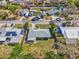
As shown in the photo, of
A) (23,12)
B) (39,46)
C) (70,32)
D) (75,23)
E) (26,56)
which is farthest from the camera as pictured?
(23,12)

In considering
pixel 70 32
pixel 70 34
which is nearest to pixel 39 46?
pixel 70 34

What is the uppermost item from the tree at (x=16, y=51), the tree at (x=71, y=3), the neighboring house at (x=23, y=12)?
the tree at (x=71, y=3)

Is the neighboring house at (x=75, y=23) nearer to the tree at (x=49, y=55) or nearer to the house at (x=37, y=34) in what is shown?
the house at (x=37, y=34)

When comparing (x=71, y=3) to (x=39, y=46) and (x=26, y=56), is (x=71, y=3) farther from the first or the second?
(x=26, y=56)

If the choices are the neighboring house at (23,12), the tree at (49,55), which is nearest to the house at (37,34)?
the tree at (49,55)

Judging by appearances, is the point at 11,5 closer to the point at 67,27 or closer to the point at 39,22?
the point at 39,22

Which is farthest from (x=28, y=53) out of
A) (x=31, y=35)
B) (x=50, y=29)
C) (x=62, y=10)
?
(x=62, y=10)
